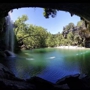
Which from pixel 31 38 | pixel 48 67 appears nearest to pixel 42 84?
pixel 48 67

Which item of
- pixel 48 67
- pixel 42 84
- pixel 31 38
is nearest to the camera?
pixel 42 84

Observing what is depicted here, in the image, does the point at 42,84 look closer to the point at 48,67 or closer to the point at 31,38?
the point at 48,67

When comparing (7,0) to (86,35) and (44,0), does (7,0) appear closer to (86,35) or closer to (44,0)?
(44,0)

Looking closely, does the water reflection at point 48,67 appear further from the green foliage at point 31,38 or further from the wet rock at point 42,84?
the green foliage at point 31,38

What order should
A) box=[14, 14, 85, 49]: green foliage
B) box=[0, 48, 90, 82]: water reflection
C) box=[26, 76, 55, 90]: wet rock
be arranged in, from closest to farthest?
box=[26, 76, 55, 90]: wet rock < box=[0, 48, 90, 82]: water reflection < box=[14, 14, 85, 49]: green foliage

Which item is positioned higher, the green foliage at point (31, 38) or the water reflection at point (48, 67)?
the green foliage at point (31, 38)

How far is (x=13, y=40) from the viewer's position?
4128 centimetres

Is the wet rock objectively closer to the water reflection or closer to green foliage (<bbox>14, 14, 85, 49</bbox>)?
the water reflection

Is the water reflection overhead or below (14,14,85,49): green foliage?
below

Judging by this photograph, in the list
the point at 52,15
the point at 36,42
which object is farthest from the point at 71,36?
the point at 52,15

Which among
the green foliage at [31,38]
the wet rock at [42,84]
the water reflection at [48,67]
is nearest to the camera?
the wet rock at [42,84]

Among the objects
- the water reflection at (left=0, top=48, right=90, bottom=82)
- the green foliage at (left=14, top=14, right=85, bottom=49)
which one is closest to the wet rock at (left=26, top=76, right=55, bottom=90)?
the water reflection at (left=0, top=48, right=90, bottom=82)

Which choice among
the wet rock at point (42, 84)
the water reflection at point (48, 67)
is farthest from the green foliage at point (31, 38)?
the wet rock at point (42, 84)

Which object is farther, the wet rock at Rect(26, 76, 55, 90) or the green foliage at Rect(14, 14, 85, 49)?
the green foliage at Rect(14, 14, 85, 49)
